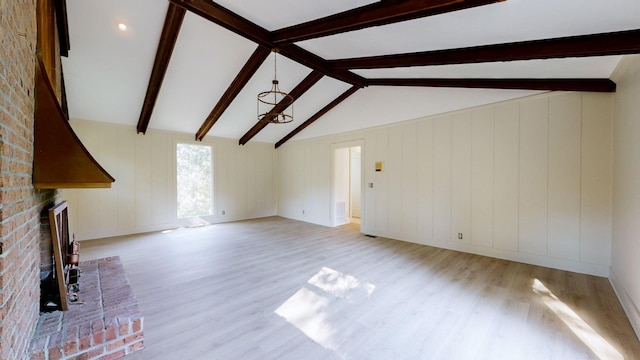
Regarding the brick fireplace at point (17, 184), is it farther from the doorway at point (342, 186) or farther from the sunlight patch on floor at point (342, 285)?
the doorway at point (342, 186)

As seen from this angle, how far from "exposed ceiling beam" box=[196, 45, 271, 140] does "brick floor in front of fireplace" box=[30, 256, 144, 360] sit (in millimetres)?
3727

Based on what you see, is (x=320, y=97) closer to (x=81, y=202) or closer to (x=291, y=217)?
(x=291, y=217)

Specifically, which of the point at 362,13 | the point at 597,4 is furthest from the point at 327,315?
the point at 597,4

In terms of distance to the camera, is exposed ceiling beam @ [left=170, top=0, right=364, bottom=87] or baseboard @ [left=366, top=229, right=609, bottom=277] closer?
exposed ceiling beam @ [left=170, top=0, right=364, bottom=87]

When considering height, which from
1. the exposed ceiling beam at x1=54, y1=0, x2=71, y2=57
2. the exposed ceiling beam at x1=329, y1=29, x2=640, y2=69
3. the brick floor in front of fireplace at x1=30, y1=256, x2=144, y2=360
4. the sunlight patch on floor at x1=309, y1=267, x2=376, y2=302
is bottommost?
the sunlight patch on floor at x1=309, y1=267, x2=376, y2=302

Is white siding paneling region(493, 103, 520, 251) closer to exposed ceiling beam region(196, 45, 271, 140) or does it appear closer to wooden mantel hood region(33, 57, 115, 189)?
exposed ceiling beam region(196, 45, 271, 140)

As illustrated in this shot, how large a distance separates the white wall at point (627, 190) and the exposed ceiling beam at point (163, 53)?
521cm

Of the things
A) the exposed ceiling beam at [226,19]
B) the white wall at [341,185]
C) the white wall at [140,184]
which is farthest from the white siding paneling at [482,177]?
the white wall at [140,184]

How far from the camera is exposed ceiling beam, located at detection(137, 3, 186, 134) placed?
323 centimetres

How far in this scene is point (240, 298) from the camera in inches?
114

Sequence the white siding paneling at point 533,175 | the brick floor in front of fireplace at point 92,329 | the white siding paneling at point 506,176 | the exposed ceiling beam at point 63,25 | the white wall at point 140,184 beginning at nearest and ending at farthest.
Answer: the brick floor in front of fireplace at point 92,329 < the exposed ceiling beam at point 63,25 < the white siding paneling at point 533,175 < the white siding paneling at point 506,176 < the white wall at point 140,184

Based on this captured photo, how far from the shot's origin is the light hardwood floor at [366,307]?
206 centimetres

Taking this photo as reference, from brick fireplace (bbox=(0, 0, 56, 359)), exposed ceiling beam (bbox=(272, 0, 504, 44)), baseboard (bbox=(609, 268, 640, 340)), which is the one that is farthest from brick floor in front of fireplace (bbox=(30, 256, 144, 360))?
baseboard (bbox=(609, 268, 640, 340))

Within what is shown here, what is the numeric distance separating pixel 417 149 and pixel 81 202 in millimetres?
7339
